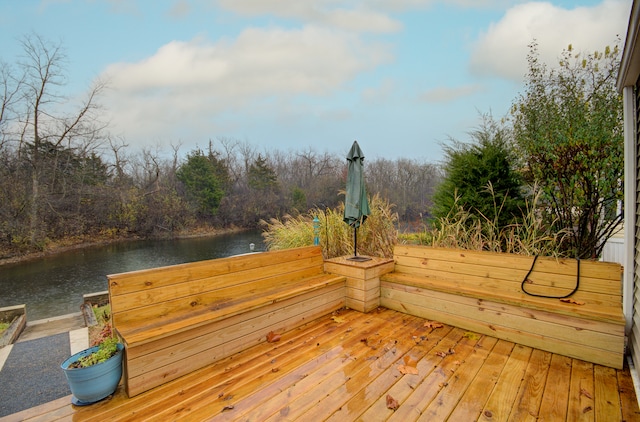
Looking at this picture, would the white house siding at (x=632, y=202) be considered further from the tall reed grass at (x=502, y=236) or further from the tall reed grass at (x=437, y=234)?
the tall reed grass at (x=437, y=234)

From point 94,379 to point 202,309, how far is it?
0.72m

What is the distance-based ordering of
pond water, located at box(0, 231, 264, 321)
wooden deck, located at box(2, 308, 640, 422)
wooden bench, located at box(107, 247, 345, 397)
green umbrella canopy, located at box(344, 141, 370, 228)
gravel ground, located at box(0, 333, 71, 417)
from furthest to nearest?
pond water, located at box(0, 231, 264, 321), green umbrella canopy, located at box(344, 141, 370, 228), gravel ground, located at box(0, 333, 71, 417), wooden bench, located at box(107, 247, 345, 397), wooden deck, located at box(2, 308, 640, 422)

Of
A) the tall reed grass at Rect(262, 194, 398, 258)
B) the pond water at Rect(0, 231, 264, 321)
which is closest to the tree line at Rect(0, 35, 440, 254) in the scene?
the pond water at Rect(0, 231, 264, 321)

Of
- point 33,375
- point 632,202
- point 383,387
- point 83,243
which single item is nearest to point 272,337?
point 383,387

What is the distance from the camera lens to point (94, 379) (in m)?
1.66

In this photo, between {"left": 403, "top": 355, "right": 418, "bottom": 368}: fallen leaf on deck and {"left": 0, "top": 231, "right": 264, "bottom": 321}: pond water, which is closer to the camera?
{"left": 403, "top": 355, "right": 418, "bottom": 368}: fallen leaf on deck

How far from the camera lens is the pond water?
7621mm

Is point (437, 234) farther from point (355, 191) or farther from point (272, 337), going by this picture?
point (272, 337)

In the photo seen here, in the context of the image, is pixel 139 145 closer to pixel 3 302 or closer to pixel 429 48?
pixel 3 302

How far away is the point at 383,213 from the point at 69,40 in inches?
654

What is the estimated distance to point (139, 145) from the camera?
1977 cm

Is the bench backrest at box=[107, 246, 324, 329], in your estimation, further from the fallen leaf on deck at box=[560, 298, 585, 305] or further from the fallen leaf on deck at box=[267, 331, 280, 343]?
the fallen leaf on deck at box=[560, 298, 585, 305]

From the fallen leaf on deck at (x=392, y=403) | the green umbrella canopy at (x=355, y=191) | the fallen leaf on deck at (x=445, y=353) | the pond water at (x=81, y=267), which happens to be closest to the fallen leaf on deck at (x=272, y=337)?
the fallen leaf on deck at (x=392, y=403)

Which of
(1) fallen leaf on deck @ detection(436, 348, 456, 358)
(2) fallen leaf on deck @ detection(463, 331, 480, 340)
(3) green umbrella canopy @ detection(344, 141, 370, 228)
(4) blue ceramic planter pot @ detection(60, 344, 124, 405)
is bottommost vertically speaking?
(2) fallen leaf on deck @ detection(463, 331, 480, 340)
